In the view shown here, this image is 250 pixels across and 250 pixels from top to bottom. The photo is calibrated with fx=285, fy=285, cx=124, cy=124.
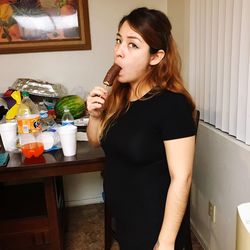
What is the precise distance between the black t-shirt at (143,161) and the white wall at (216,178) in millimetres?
418

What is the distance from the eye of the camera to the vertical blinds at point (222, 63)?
50.9 inches

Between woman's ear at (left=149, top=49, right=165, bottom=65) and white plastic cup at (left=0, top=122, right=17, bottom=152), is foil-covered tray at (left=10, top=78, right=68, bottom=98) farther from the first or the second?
woman's ear at (left=149, top=49, right=165, bottom=65)

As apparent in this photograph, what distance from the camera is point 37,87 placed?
2084 mm

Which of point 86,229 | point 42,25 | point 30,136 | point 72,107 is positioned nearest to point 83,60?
point 42,25

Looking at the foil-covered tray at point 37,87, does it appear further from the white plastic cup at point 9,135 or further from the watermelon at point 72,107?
the white plastic cup at point 9,135

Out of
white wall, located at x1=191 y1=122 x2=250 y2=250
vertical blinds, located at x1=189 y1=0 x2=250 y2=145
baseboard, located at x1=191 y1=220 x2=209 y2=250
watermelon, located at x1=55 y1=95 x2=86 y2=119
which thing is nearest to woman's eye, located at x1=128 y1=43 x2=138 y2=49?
vertical blinds, located at x1=189 y1=0 x2=250 y2=145

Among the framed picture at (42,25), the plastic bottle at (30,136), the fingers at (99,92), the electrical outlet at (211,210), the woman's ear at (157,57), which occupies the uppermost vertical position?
the framed picture at (42,25)

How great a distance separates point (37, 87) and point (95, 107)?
43.0 inches

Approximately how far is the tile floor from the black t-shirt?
38.0 inches

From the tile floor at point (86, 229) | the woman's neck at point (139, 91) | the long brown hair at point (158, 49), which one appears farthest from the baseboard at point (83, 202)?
the woman's neck at point (139, 91)

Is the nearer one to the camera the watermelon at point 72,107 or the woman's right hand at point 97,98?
the woman's right hand at point 97,98

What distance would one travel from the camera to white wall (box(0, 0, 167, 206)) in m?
2.26

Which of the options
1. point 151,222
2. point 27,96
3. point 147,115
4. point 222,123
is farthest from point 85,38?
point 151,222

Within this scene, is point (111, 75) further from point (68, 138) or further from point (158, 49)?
point (68, 138)
